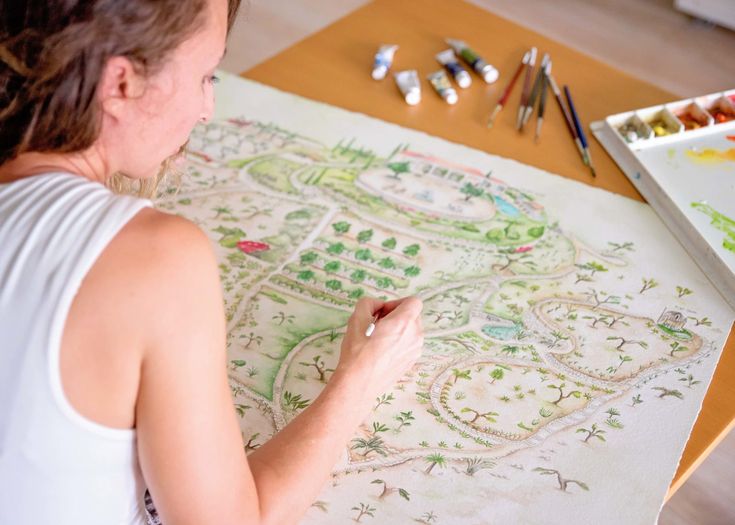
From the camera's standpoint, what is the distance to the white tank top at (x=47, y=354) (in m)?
0.58

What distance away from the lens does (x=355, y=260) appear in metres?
1.11

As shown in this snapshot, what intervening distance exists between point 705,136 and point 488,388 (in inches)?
23.2

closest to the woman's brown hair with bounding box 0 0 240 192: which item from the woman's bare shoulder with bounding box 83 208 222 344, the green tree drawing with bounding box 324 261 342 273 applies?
the woman's bare shoulder with bounding box 83 208 222 344

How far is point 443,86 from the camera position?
1.36 m

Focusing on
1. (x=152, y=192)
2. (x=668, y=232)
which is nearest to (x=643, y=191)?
(x=668, y=232)

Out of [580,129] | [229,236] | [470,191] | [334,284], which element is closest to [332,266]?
[334,284]

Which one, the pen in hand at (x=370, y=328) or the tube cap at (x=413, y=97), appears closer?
the pen in hand at (x=370, y=328)

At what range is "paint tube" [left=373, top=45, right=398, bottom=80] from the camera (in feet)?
4.49

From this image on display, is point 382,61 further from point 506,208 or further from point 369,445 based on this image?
point 369,445

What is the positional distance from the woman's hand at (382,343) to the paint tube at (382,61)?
0.53 metres

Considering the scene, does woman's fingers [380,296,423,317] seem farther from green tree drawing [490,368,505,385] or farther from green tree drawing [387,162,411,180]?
green tree drawing [387,162,411,180]

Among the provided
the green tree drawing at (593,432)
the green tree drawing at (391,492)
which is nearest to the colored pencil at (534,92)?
the green tree drawing at (593,432)

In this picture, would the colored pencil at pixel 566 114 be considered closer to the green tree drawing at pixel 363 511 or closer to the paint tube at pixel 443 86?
the paint tube at pixel 443 86

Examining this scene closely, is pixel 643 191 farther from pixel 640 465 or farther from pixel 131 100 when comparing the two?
pixel 131 100
